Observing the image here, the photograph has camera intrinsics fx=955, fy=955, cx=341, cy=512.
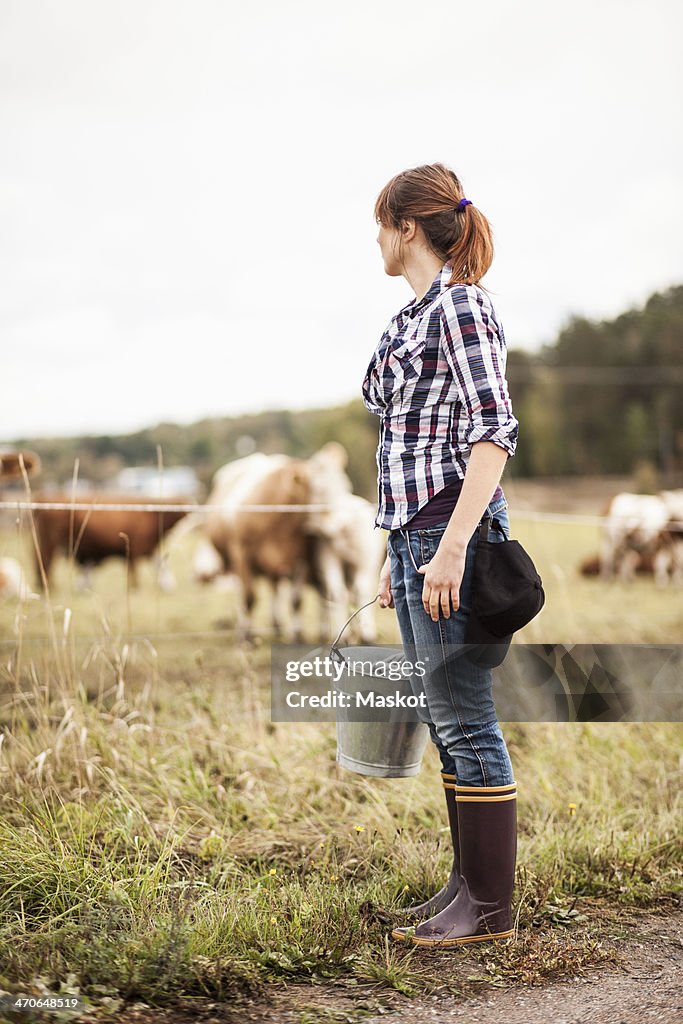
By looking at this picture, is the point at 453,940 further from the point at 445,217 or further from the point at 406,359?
the point at 445,217

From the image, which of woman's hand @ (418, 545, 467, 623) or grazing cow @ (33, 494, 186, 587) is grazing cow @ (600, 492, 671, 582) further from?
woman's hand @ (418, 545, 467, 623)

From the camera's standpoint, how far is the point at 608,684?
4.25 metres

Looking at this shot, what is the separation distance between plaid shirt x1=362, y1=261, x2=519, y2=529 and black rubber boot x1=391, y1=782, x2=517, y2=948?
2.26 ft

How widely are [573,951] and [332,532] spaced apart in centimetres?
549

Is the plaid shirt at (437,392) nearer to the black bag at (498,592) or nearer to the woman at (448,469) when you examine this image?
the woman at (448,469)

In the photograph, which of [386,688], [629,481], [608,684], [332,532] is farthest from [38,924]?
[629,481]

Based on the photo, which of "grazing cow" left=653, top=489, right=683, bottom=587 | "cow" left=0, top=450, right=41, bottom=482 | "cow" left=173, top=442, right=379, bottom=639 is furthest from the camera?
"grazing cow" left=653, top=489, right=683, bottom=587

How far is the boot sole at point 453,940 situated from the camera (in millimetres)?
2246

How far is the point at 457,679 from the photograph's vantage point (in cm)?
221

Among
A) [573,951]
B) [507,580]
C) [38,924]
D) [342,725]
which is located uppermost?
[507,580]

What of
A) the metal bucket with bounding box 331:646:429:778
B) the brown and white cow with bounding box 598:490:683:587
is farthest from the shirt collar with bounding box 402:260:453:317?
the brown and white cow with bounding box 598:490:683:587

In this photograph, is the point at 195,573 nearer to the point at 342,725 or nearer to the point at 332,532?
the point at 332,532

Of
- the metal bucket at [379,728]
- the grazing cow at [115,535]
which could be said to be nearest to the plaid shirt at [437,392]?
the metal bucket at [379,728]

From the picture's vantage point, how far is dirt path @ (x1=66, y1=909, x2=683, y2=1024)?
195cm
